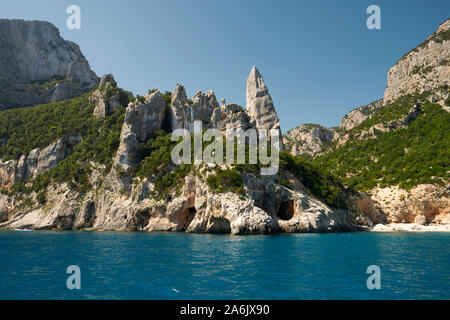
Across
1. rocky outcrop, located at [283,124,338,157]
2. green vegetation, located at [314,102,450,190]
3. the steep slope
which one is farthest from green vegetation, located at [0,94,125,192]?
rocky outcrop, located at [283,124,338,157]

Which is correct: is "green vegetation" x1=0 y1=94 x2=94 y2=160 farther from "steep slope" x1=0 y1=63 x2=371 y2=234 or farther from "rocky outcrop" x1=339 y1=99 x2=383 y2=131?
"rocky outcrop" x1=339 y1=99 x2=383 y2=131

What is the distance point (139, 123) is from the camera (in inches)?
2889

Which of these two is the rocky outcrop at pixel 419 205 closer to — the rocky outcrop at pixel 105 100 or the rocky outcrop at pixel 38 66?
the rocky outcrop at pixel 105 100

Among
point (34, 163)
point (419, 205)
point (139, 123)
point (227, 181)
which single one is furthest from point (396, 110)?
point (34, 163)

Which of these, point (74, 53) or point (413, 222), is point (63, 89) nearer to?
point (74, 53)

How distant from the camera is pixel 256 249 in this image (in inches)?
1086

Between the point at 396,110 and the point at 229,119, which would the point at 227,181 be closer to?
the point at 229,119

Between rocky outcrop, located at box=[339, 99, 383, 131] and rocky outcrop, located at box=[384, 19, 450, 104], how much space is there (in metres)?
12.4

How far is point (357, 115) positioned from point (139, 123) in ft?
330

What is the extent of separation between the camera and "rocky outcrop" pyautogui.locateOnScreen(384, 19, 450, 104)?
93.4m

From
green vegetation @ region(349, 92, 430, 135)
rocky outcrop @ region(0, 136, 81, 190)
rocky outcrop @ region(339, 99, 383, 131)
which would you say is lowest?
rocky outcrop @ region(0, 136, 81, 190)

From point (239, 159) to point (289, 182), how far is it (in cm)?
1131

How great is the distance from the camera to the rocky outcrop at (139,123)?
67562mm

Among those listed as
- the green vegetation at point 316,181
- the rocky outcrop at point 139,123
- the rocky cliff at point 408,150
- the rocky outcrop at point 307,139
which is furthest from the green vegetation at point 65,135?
the rocky outcrop at point 307,139
